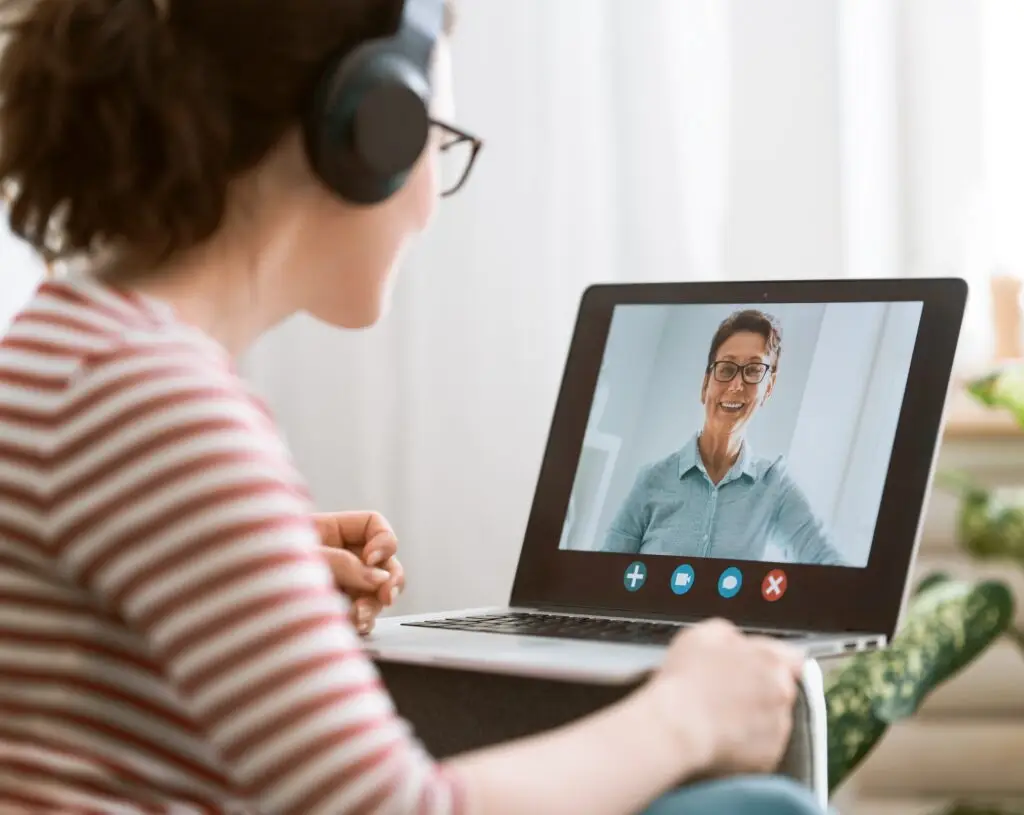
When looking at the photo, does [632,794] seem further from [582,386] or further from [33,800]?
[582,386]

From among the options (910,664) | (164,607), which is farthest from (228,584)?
(910,664)

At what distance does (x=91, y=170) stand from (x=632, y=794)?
43cm

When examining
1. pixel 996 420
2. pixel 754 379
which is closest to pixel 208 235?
pixel 754 379

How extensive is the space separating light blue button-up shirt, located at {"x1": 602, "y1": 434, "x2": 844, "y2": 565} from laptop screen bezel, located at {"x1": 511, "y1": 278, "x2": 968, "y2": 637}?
0.5 inches

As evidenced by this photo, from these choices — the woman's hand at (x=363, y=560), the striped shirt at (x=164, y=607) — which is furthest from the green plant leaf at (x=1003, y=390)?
the striped shirt at (x=164, y=607)

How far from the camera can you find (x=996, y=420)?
5.84ft

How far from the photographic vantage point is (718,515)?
1.03 metres

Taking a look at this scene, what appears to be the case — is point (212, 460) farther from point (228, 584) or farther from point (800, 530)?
point (800, 530)

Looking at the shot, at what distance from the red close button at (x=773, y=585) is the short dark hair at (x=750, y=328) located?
18 centimetres

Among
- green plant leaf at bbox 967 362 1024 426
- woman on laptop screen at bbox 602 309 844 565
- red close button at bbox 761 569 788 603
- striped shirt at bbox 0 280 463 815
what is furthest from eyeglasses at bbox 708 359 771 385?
green plant leaf at bbox 967 362 1024 426

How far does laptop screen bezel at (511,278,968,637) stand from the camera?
0.94m

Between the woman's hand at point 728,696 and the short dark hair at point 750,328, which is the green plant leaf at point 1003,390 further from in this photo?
the woman's hand at point 728,696

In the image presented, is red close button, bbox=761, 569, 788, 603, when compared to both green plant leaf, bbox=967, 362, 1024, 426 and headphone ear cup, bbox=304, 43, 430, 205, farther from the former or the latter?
green plant leaf, bbox=967, 362, 1024, 426

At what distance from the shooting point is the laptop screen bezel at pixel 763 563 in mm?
942
